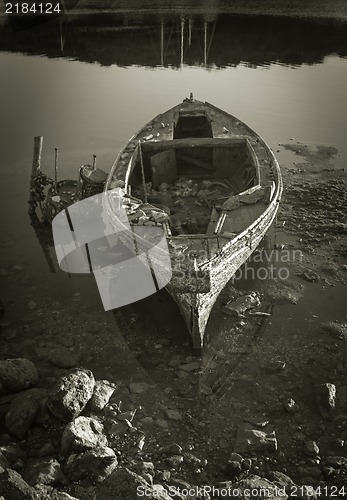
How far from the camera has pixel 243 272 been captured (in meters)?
12.2

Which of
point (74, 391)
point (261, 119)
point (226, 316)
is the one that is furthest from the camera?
point (261, 119)

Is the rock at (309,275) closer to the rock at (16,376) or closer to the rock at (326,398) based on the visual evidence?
the rock at (326,398)

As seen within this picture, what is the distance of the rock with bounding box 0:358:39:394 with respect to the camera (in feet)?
27.4

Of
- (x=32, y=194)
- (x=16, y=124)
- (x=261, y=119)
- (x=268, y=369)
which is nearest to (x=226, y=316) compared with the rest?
(x=268, y=369)

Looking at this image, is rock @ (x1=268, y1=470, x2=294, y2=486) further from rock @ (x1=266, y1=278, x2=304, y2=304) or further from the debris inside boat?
rock @ (x1=266, y1=278, x2=304, y2=304)

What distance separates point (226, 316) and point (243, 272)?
6.02 feet

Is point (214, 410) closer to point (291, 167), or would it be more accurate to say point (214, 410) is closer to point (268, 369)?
point (268, 369)

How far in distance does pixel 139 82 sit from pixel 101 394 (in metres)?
24.0

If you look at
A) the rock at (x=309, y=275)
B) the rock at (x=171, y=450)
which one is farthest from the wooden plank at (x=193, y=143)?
the rock at (x=171, y=450)

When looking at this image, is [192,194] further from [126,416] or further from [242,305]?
[126,416]

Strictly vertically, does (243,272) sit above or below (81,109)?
below

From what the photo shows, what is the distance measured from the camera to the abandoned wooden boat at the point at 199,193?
9.52 m

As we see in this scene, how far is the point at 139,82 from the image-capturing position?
1126 inches

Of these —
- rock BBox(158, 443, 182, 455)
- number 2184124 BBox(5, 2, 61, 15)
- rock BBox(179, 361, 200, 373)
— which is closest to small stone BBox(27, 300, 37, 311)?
rock BBox(179, 361, 200, 373)
